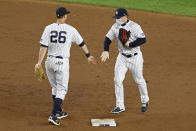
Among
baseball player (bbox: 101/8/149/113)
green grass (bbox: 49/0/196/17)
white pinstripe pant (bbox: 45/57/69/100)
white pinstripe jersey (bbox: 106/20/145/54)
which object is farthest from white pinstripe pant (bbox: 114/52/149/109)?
green grass (bbox: 49/0/196/17)

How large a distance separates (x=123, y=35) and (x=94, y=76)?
3.15m

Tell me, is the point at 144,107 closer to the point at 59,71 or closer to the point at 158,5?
the point at 59,71

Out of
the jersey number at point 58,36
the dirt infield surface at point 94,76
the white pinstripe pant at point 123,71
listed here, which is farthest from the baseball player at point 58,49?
the white pinstripe pant at point 123,71

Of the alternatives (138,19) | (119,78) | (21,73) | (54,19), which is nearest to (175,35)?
(138,19)

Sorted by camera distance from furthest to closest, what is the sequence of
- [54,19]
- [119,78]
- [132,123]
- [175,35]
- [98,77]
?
[54,19] < [175,35] < [98,77] < [119,78] < [132,123]

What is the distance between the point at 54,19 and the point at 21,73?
17.4 feet

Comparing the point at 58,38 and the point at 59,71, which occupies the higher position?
the point at 58,38

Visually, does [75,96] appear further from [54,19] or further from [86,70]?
[54,19]

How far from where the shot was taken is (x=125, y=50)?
10.7 metres

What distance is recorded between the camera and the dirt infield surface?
10.2 meters

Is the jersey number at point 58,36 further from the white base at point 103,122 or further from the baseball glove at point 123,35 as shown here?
the white base at point 103,122

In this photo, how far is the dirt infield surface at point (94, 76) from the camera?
10.2 m

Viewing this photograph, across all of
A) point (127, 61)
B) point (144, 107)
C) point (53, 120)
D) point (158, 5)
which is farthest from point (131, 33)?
point (158, 5)

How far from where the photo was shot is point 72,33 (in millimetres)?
10047
